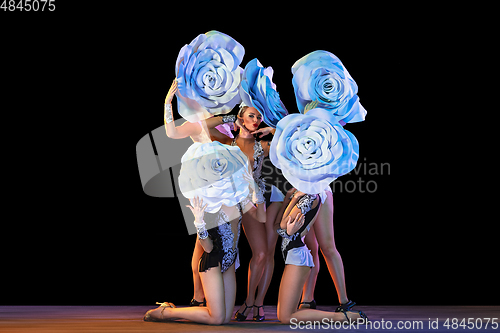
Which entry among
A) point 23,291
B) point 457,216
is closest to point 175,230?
point 23,291

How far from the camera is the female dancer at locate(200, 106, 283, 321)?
11.2 feet

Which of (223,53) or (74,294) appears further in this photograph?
(74,294)

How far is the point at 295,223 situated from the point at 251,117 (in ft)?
2.39

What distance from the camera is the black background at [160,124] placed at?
14.9ft

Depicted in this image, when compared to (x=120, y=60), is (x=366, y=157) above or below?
below

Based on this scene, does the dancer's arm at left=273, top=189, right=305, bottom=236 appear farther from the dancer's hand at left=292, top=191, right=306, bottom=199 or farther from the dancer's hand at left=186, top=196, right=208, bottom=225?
the dancer's hand at left=186, top=196, right=208, bottom=225

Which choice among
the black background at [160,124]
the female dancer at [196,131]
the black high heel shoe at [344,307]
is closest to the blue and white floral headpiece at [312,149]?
the female dancer at [196,131]

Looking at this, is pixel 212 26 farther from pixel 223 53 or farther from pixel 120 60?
pixel 223 53

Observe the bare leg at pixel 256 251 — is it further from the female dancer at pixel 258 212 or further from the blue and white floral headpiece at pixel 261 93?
A: the blue and white floral headpiece at pixel 261 93

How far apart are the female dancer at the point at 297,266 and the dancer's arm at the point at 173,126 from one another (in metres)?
0.78

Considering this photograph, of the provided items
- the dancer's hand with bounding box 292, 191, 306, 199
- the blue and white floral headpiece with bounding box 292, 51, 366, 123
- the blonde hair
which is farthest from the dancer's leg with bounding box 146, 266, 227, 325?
the blue and white floral headpiece with bounding box 292, 51, 366, 123

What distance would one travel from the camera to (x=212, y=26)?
15.1ft

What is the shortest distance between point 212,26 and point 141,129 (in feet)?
3.53

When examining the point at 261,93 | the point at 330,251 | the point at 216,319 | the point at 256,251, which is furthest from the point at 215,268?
the point at 261,93
